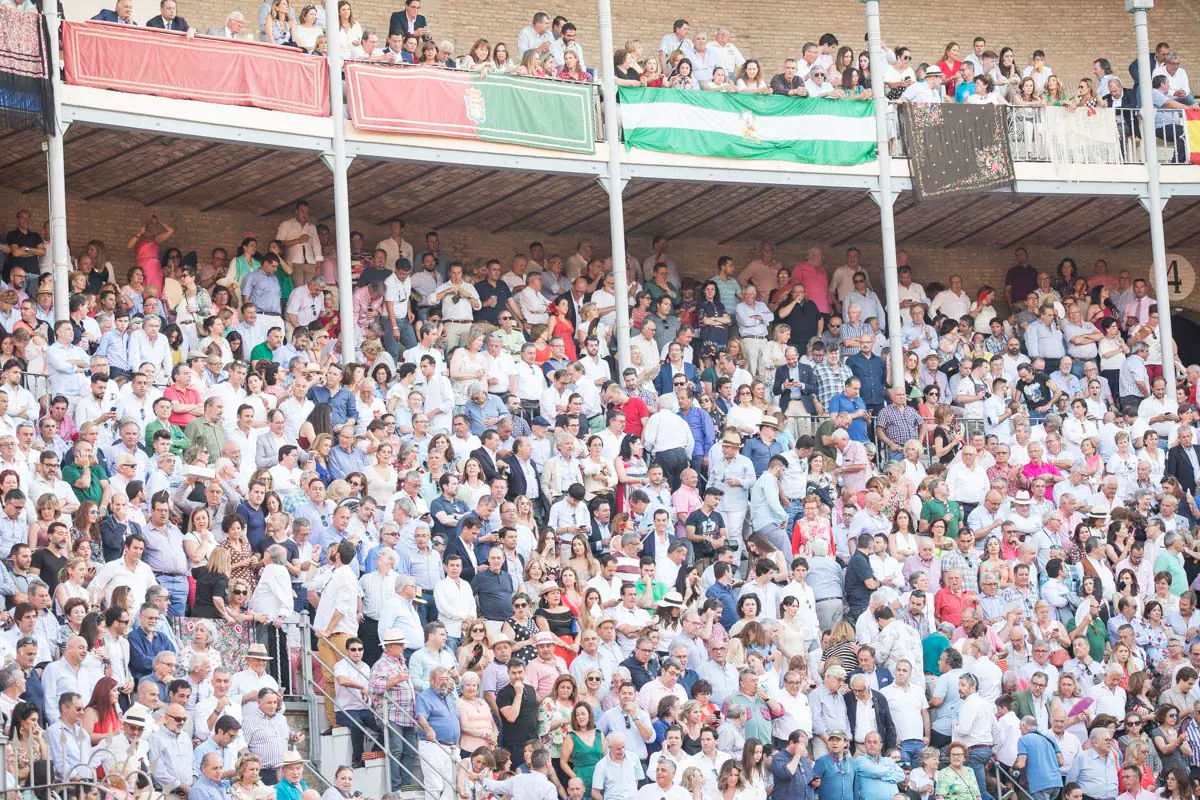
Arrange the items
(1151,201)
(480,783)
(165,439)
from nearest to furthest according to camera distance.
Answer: (480,783), (165,439), (1151,201)

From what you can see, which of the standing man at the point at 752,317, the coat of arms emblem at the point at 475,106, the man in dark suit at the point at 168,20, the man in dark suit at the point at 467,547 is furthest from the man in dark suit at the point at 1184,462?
the man in dark suit at the point at 168,20

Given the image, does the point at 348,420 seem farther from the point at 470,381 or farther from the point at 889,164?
the point at 889,164

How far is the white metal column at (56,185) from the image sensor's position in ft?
60.3

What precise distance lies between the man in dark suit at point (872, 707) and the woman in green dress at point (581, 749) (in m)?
2.25

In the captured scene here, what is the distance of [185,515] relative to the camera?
15.6 metres

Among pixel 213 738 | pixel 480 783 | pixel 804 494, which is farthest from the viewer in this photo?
pixel 804 494

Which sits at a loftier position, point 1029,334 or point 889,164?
point 889,164

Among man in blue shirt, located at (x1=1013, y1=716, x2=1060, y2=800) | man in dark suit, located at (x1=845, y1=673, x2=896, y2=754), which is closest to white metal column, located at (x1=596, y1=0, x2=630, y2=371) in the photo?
man in dark suit, located at (x1=845, y1=673, x2=896, y2=754)

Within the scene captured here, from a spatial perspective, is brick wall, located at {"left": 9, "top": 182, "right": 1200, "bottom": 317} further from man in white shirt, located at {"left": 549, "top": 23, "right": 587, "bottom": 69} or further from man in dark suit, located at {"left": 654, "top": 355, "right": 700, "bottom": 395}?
man in dark suit, located at {"left": 654, "top": 355, "right": 700, "bottom": 395}

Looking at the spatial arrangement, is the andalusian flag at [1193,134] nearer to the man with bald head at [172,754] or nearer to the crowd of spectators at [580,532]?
the crowd of spectators at [580,532]

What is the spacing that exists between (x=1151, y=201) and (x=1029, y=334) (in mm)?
2603

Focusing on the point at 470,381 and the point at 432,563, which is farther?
the point at 470,381

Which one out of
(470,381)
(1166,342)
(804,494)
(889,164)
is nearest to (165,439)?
(470,381)

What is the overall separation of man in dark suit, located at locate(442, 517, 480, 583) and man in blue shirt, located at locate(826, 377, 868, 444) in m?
5.50
